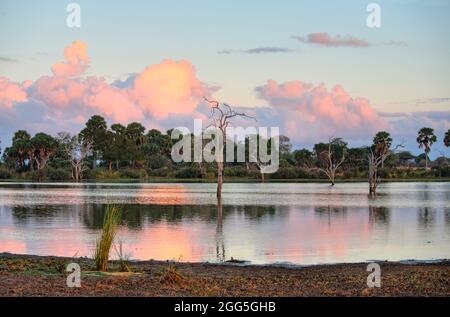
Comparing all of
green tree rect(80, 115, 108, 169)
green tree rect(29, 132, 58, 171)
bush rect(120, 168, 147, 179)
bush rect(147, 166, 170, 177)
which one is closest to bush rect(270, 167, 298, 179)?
bush rect(147, 166, 170, 177)

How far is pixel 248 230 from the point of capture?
84.8ft

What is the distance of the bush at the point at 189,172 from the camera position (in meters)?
98.8

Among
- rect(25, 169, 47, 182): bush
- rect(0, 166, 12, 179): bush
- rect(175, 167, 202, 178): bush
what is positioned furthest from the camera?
rect(0, 166, 12, 179): bush

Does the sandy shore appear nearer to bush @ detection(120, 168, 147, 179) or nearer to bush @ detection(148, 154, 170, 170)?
A: bush @ detection(120, 168, 147, 179)

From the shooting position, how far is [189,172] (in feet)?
325

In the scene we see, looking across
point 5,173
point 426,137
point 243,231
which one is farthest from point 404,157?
point 243,231

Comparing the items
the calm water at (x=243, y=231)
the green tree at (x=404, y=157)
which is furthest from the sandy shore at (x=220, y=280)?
the green tree at (x=404, y=157)

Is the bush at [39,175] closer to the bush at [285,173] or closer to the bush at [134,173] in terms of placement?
the bush at [134,173]

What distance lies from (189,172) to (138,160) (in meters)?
11.3

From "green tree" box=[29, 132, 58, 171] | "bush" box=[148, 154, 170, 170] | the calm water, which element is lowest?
the calm water

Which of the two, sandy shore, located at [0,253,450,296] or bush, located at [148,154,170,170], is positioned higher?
bush, located at [148,154,170,170]

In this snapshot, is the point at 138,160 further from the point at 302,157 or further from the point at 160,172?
the point at 302,157

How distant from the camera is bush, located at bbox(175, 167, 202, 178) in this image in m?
98.8

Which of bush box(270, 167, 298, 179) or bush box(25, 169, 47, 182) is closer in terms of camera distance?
bush box(270, 167, 298, 179)
